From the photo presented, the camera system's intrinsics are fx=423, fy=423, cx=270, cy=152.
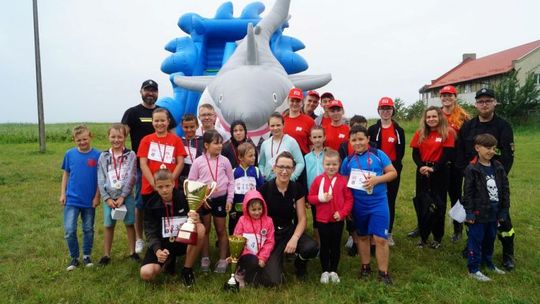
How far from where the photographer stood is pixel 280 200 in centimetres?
372

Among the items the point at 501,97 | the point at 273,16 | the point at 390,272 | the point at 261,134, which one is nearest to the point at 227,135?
the point at 261,134

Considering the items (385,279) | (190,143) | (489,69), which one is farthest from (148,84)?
(489,69)

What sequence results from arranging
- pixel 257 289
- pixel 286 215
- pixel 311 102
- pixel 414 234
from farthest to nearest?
pixel 311 102, pixel 414 234, pixel 286 215, pixel 257 289

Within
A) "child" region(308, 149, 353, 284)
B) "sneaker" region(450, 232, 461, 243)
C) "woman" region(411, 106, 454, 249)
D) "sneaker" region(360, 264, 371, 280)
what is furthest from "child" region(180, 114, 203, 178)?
"sneaker" region(450, 232, 461, 243)

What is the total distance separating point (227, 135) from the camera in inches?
207

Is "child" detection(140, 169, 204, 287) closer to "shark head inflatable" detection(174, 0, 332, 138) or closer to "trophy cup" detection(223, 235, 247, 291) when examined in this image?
"trophy cup" detection(223, 235, 247, 291)

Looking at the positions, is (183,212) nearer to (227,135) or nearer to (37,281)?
(37,281)

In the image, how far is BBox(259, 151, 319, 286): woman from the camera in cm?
359

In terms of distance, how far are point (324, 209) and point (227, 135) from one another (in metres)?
2.01

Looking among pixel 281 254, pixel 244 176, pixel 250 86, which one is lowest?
pixel 281 254

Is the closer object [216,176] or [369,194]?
[369,194]

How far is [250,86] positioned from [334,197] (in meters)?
2.40

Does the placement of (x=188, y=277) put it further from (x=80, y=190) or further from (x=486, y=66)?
(x=486, y=66)

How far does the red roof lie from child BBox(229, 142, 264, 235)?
27860 millimetres
